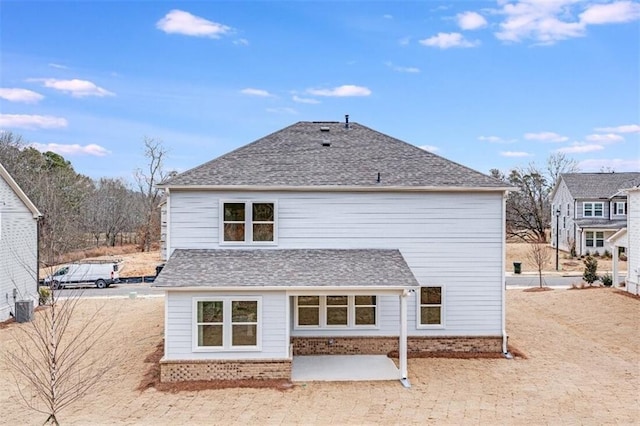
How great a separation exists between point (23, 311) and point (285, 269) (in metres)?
14.4

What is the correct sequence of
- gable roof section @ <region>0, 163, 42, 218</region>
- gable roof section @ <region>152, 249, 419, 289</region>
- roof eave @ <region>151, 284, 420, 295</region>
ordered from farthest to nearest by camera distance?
gable roof section @ <region>0, 163, 42, 218</region>, gable roof section @ <region>152, 249, 419, 289</region>, roof eave @ <region>151, 284, 420, 295</region>

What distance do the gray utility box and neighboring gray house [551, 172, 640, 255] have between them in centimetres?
4149

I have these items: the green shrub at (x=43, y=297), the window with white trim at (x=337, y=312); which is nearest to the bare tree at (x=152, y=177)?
the green shrub at (x=43, y=297)

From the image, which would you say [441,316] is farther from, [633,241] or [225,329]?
[633,241]

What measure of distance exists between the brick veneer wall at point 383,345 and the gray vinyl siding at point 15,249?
43.6ft

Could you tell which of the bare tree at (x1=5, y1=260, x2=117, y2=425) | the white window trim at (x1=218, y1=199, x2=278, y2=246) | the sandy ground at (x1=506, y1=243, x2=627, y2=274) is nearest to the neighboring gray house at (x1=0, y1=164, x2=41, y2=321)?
the bare tree at (x1=5, y1=260, x2=117, y2=425)

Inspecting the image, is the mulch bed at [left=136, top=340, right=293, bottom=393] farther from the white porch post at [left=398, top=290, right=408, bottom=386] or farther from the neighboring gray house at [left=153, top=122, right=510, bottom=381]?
the white porch post at [left=398, top=290, right=408, bottom=386]

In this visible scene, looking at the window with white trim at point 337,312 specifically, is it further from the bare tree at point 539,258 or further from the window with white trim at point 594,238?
A: the window with white trim at point 594,238

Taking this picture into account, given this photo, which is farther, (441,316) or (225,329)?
(441,316)

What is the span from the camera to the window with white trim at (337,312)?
1584 cm

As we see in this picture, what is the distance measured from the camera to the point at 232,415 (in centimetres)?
1114

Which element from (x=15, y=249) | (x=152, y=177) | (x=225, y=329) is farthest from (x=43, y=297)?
(x=152, y=177)

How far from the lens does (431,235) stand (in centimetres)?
1612

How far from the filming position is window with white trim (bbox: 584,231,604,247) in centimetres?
4559
